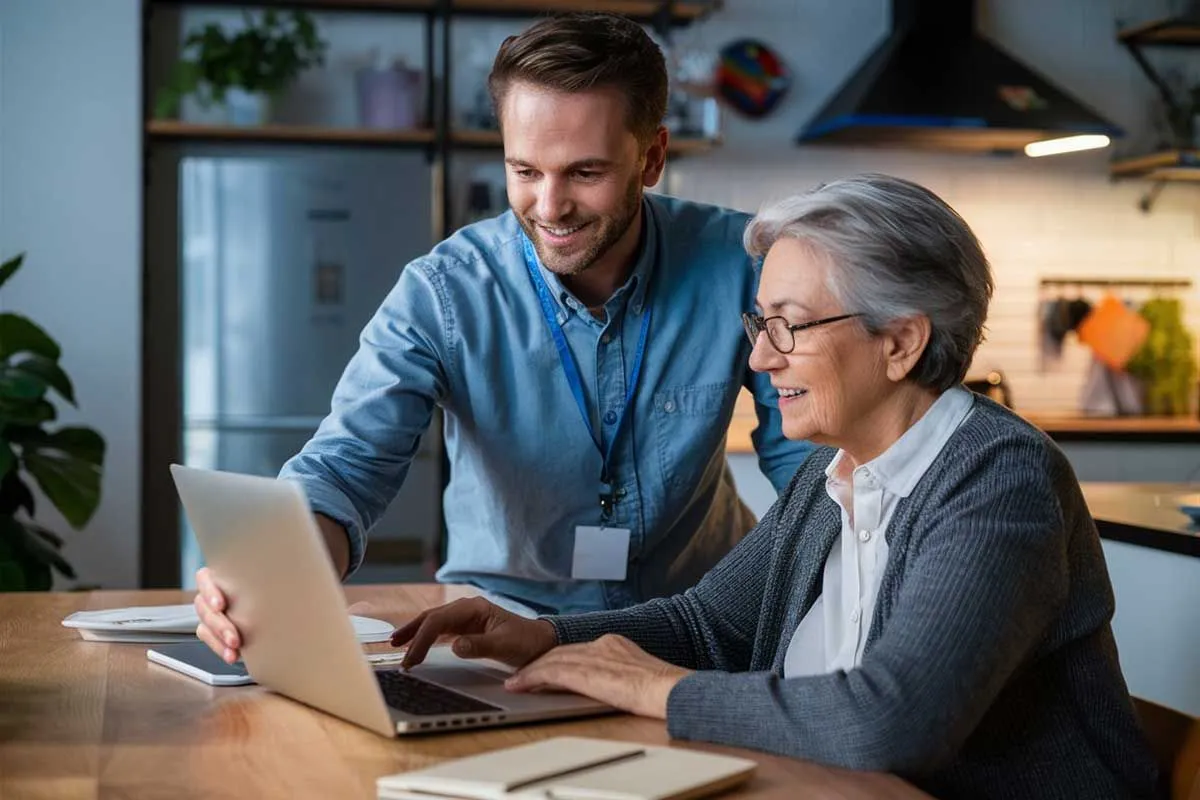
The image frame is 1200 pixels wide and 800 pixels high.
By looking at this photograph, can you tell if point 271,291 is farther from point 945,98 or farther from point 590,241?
point 590,241

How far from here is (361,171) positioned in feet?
17.4

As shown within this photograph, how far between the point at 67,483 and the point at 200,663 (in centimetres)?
247

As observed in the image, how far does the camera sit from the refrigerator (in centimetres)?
523

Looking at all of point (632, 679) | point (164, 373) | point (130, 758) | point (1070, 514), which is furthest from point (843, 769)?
point (164, 373)

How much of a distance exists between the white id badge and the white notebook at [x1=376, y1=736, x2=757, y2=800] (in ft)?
2.98

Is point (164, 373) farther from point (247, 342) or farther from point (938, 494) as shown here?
point (938, 494)

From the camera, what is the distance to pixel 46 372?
4.10m

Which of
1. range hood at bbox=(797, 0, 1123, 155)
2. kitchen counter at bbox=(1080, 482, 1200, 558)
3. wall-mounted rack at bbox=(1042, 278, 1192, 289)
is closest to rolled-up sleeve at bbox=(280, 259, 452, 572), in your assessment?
kitchen counter at bbox=(1080, 482, 1200, 558)

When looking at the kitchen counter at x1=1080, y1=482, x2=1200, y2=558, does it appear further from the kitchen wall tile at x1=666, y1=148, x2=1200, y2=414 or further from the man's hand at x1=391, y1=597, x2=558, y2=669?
the kitchen wall tile at x1=666, y1=148, x2=1200, y2=414

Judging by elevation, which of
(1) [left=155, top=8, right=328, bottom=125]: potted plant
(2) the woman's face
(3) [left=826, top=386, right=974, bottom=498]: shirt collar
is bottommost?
(3) [left=826, top=386, right=974, bottom=498]: shirt collar

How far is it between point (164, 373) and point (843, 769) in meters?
4.70

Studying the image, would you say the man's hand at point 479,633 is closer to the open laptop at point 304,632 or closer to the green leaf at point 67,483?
the open laptop at point 304,632

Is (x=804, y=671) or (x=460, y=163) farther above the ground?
(x=460, y=163)

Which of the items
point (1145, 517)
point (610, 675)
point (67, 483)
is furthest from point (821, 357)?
point (67, 483)
